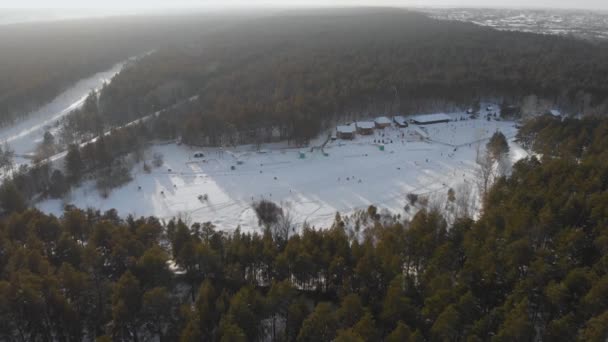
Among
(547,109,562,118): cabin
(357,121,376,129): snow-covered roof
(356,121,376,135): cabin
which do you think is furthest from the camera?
(547,109,562,118): cabin

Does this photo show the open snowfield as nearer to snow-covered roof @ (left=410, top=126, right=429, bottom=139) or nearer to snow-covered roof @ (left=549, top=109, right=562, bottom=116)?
snow-covered roof @ (left=410, top=126, right=429, bottom=139)

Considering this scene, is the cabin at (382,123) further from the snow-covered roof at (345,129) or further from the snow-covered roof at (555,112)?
the snow-covered roof at (555,112)

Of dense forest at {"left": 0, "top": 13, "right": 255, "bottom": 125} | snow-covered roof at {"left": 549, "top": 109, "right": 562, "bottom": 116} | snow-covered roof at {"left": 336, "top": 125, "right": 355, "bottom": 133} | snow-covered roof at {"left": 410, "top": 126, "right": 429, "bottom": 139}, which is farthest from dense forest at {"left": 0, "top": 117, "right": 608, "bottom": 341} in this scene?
dense forest at {"left": 0, "top": 13, "right": 255, "bottom": 125}

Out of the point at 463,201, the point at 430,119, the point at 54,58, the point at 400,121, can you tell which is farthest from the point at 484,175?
the point at 54,58

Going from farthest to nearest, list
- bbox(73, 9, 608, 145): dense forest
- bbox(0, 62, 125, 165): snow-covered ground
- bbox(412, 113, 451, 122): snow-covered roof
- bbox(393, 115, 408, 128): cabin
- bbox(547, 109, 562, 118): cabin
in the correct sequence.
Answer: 1. bbox(412, 113, 451, 122): snow-covered roof
2. bbox(393, 115, 408, 128): cabin
3. bbox(547, 109, 562, 118): cabin
4. bbox(0, 62, 125, 165): snow-covered ground
5. bbox(73, 9, 608, 145): dense forest

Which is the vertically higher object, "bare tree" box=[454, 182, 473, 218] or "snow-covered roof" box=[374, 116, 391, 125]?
"snow-covered roof" box=[374, 116, 391, 125]

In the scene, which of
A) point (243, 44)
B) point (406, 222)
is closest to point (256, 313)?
point (406, 222)

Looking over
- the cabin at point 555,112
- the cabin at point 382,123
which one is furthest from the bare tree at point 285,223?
the cabin at point 555,112

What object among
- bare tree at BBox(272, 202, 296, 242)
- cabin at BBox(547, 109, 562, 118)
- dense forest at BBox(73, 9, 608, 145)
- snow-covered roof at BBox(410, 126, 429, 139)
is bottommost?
bare tree at BBox(272, 202, 296, 242)
